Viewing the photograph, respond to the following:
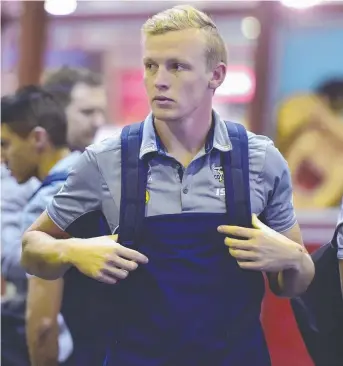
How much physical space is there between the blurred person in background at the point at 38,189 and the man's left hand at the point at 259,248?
1.61 feet

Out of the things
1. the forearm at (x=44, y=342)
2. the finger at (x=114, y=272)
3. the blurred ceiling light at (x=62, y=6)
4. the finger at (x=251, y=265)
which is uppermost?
the blurred ceiling light at (x=62, y=6)

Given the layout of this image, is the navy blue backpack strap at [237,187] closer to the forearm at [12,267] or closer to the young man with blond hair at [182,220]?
the young man with blond hair at [182,220]

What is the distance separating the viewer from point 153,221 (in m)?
1.21

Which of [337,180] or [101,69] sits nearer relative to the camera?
[337,180]

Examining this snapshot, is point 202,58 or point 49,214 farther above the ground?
point 202,58

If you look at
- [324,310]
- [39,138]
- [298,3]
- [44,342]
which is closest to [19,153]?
[39,138]

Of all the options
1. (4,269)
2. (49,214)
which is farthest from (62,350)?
(49,214)

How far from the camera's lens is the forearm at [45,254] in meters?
1.24

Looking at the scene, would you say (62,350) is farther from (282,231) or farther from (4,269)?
(282,231)

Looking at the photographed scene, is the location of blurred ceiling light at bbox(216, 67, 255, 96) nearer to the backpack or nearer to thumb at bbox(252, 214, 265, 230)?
the backpack

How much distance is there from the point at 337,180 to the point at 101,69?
1.19 metres

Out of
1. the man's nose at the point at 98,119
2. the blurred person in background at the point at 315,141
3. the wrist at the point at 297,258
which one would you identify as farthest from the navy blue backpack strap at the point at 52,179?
the blurred person in background at the point at 315,141

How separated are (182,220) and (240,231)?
106 millimetres

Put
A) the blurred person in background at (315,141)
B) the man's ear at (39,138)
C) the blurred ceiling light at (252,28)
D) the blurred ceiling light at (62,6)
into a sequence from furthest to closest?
1. the blurred ceiling light at (252,28)
2. the blurred ceiling light at (62,6)
3. the blurred person in background at (315,141)
4. the man's ear at (39,138)
